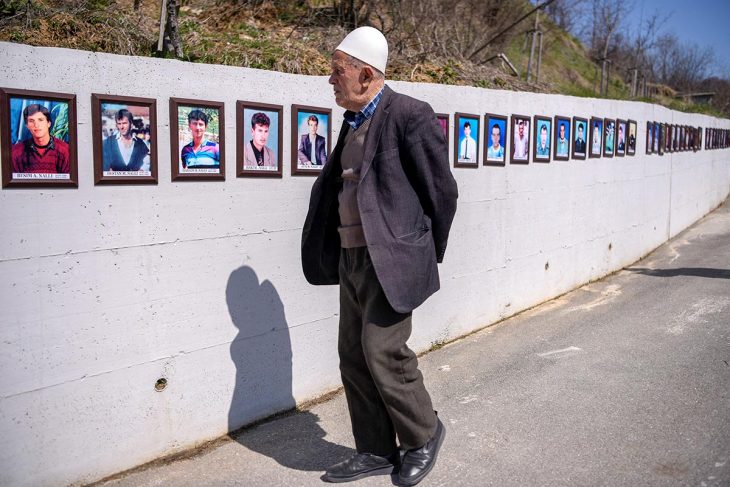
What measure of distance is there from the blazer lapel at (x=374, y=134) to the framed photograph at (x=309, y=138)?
3.65 feet

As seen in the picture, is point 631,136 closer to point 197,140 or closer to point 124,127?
point 197,140

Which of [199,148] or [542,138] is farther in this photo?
[542,138]

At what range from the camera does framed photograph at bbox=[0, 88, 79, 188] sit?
3014 millimetres

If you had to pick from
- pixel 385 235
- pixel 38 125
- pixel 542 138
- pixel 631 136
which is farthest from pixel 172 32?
pixel 631 136

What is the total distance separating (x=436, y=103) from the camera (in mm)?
5461

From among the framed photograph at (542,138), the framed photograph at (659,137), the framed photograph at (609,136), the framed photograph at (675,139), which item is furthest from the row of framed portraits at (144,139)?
the framed photograph at (675,139)

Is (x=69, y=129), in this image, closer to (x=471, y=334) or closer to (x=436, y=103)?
(x=436, y=103)

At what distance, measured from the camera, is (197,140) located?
3.73 m

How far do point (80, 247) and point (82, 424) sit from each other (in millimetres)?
856

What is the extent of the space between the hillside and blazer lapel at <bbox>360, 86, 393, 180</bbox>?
100 inches

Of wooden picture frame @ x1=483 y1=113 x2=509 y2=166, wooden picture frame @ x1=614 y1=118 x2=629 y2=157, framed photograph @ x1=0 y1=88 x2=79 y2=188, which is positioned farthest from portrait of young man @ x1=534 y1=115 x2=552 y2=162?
framed photograph @ x1=0 y1=88 x2=79 y2=188

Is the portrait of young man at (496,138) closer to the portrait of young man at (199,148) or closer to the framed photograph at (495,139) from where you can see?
the framed photograph at (495,139)

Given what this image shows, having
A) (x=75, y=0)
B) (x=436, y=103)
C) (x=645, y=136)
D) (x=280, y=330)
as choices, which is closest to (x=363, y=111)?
(x=280, y=330)

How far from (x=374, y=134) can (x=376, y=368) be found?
108 cm
